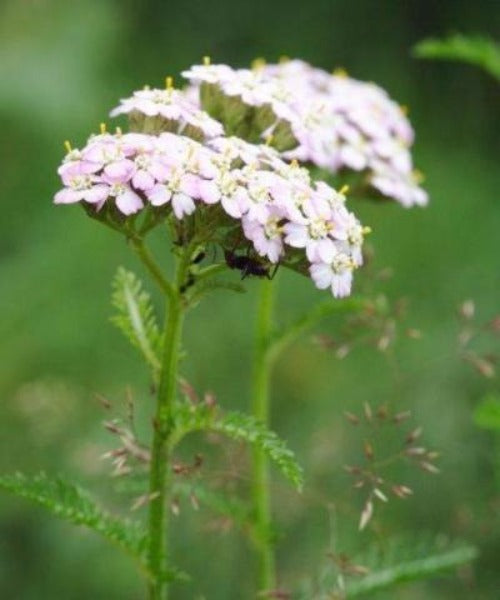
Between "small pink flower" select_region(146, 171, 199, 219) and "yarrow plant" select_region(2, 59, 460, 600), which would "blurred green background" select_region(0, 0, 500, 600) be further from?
"small pink flower" select_region(146, 171, 199, 219)

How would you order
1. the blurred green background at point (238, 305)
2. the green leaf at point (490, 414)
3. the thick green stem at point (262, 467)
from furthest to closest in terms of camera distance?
the blurred green background at point (238, 305), the thick green stem at point (262, 467), the green leaf at point (490, 414)

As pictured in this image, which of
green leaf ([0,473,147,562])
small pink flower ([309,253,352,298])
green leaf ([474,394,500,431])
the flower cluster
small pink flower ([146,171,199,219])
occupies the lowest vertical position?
green leaf ([0,473,147,562])

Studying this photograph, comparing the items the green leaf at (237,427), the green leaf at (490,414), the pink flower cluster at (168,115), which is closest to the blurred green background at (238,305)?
the green leaf at (490,414)

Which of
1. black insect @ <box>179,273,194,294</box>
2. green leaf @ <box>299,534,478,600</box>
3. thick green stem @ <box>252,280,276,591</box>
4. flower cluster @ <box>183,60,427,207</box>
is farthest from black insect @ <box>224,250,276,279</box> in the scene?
green leaf @ <box>299,534,478,600</box>

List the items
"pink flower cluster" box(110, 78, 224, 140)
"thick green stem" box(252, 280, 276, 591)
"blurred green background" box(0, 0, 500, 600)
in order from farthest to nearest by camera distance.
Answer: "blurred green background" box(0, 0, 500, 600) < "thick green stem" box(252, 280, 276, 591) < "pink flower cluster" box(110, 78, 224, 140)

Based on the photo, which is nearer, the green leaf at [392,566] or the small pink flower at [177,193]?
the small pink flower at [177,193]

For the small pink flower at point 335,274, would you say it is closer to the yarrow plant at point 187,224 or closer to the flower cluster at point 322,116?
the yarrow plant at point 187,224

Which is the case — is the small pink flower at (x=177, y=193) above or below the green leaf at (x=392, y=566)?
above
